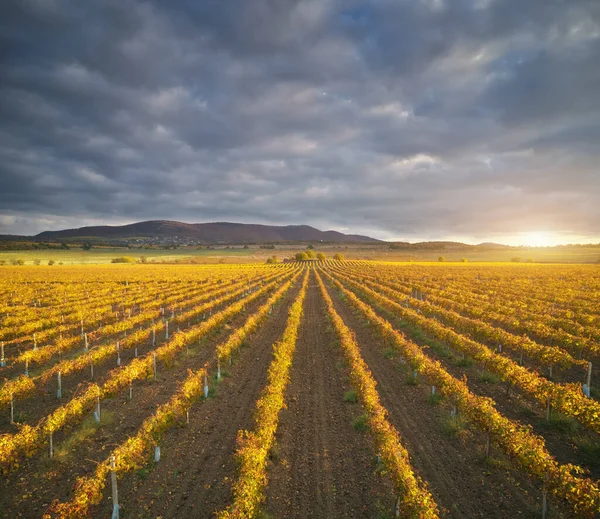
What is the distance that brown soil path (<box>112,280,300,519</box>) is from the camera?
828 cm

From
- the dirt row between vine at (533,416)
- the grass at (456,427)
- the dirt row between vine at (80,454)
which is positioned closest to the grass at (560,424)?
the dirt row between vine at (533,416)

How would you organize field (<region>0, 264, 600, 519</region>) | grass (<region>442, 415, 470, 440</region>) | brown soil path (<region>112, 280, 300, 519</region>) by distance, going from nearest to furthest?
field (<region>0, 264, 600, 519</region>), brown soil path (<region>112, 280, 300, 519</region>), grass (<region>442, 415, 470, 440</region>)

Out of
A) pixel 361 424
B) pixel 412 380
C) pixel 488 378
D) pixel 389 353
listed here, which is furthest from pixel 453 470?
pixel 389 353

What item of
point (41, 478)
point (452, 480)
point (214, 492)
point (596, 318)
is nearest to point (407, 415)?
point (452, 480)

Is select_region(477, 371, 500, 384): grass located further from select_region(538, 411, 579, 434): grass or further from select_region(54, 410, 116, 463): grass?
select_region(54, 410, 116, 463): grass

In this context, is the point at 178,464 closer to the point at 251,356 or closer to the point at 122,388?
the point at 122,388

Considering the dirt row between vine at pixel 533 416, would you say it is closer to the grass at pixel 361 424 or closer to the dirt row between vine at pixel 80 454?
the grass at pixel 361 424

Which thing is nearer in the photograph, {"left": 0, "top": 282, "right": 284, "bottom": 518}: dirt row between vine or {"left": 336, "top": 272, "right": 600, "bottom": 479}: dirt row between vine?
{"left": 0, "top": 282, "right": 284, "bottom": 518}: dirt row between vine

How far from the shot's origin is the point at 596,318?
2448cm

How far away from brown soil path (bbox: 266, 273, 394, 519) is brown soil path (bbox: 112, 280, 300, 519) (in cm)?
143

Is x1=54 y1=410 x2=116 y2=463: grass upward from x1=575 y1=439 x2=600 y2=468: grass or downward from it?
downward

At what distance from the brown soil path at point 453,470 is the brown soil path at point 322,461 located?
138 centimetres

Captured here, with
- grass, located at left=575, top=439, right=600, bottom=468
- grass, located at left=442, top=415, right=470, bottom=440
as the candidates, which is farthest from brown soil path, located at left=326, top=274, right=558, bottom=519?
grass, located at left=575, top=439, right=600, bottom=468

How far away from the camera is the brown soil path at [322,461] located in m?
8.30
